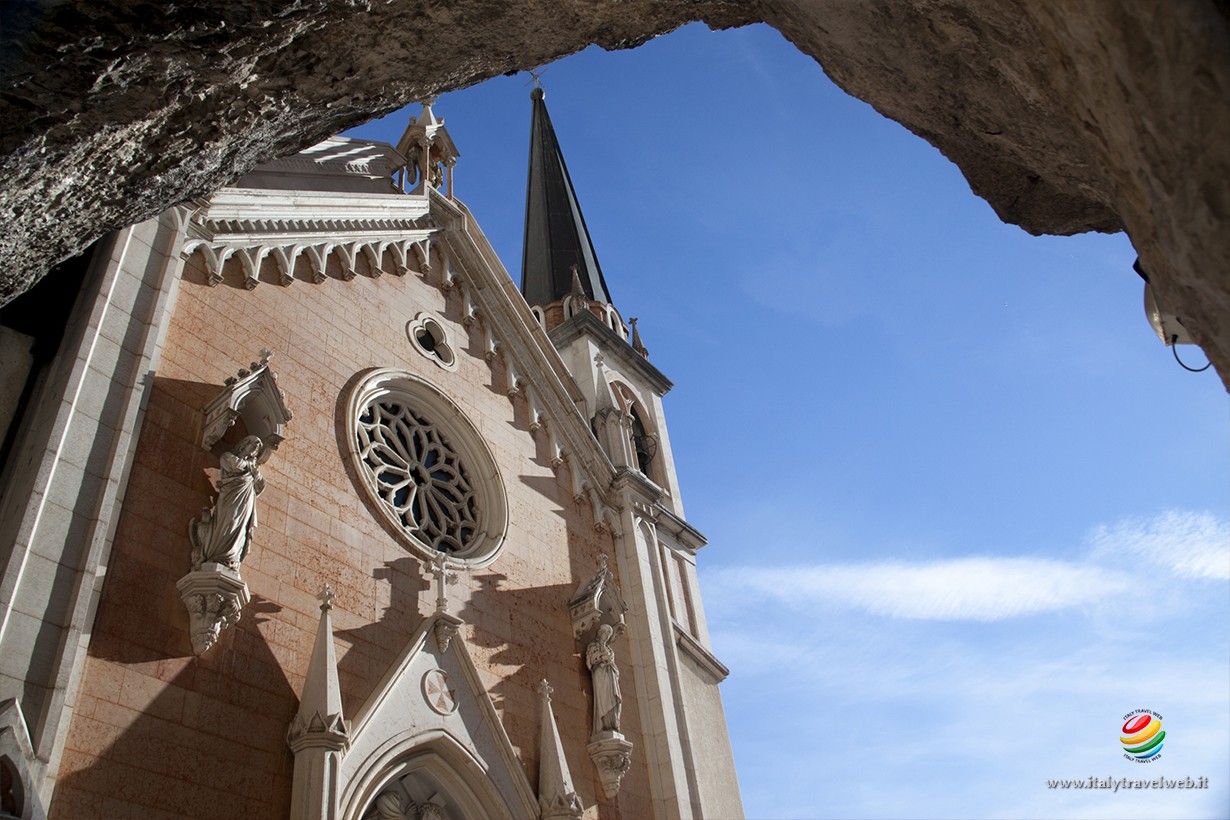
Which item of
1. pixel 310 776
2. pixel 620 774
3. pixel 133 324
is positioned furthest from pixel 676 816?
pixel 133 324

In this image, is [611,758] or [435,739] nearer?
[435,739]

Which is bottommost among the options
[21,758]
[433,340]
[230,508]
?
[21,758]

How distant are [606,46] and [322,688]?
6.49 meters

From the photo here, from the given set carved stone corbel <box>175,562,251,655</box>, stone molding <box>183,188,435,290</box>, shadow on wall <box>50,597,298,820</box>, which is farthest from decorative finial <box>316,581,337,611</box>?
stone molding <box>183,188,435,290</box>

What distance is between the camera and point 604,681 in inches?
502

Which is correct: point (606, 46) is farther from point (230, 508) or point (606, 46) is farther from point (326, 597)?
point (326, 597)

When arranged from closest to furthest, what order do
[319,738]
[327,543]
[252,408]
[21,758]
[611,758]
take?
[21,758] < [319,738] < [252,408] < [327,543] < [611,758]

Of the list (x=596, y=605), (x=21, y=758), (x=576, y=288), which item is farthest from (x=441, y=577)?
(x=576, y=288)

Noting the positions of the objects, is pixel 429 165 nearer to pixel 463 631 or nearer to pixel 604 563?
pixel 604 563

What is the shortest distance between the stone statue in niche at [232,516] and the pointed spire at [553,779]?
13.3ft

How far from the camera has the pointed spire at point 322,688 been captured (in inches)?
357

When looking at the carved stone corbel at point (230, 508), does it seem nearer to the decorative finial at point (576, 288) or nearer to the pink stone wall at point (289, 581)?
the pink stone wall at point (289, 581)

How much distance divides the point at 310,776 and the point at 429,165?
445 inches

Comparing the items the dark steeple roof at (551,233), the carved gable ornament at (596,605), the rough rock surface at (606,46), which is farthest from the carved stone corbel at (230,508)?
the dark steeple roof at (551,233)
